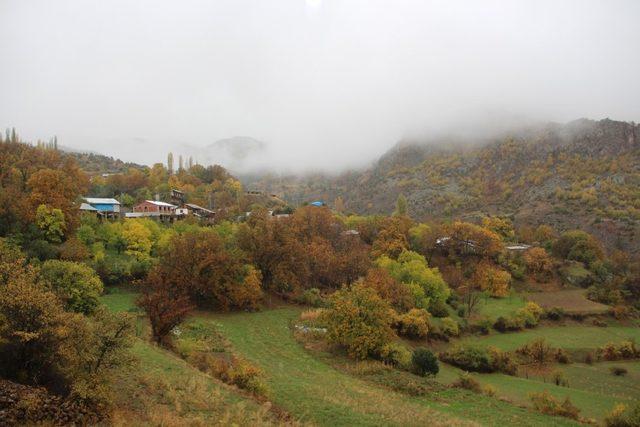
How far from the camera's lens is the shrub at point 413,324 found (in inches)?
1599

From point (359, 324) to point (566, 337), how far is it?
1198 inches

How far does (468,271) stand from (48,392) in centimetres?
6138

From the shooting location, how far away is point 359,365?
29.5 m

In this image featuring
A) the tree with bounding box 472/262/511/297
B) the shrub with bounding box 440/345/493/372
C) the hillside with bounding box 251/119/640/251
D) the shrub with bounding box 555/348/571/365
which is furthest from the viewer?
the hillside with bounding box 251/119/640/251

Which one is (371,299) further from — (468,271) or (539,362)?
(468,271)

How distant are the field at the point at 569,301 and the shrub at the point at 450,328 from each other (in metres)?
19.1

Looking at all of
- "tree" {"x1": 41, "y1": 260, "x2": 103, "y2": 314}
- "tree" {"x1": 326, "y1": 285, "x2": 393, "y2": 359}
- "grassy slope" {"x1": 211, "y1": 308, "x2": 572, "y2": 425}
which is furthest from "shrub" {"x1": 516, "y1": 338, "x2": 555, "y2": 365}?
"tree" {"x1": 41, "y1": 260, "x2": 103, "y2": 314}

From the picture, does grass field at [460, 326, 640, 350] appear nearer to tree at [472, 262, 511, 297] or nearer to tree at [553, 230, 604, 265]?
tree at [472, 262, 511, 297]

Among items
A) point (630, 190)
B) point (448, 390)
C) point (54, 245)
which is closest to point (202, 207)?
point (54, 245)

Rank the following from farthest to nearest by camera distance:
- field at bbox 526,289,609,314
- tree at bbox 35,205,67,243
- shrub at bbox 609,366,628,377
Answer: field at bbox 526,289,609,314 → tree at bbox 35,205,67,243 → shrub at bbox 609,366,628,377

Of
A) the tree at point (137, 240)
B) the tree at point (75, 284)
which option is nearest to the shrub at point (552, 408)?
the tree at point (75, 284)

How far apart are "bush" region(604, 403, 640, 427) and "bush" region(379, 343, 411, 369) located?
1168 centimetres

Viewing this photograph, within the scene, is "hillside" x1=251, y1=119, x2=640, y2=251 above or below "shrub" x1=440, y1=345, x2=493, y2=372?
above

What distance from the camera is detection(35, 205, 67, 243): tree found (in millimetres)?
44594
